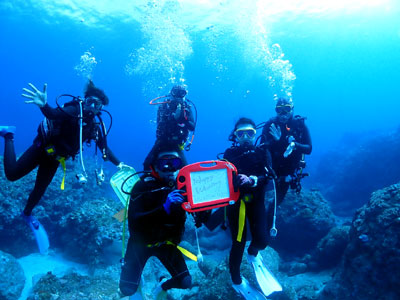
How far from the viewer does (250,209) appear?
4.78m

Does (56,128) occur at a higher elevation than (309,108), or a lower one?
lower

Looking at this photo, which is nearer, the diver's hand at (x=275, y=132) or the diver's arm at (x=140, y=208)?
the diver's arm at (x=140, y=208)

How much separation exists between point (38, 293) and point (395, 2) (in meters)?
46.7

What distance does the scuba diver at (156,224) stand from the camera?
11.6ft

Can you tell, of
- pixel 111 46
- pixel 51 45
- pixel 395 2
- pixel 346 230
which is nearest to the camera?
pixel 346 230

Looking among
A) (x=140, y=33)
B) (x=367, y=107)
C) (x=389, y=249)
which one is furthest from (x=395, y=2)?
(x=367, y=107)

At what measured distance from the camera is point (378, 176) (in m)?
18.2

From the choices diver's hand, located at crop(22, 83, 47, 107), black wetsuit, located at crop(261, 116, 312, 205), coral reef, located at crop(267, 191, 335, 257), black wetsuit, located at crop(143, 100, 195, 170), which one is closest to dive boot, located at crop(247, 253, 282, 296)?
black wetsuit, located at crop(261, 116, 312, 205)

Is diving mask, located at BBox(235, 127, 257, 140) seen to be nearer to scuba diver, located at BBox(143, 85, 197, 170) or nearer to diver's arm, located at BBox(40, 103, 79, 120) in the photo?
scuba diver, located at BBox(143, 85, 197, 170)

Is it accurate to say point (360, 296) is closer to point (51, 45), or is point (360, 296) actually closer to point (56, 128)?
point (56, 128)

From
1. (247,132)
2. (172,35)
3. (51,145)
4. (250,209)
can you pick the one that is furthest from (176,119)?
(172,35)

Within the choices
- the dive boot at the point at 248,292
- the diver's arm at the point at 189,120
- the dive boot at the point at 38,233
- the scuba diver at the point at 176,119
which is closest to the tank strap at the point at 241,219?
the dive boot at the point at 248,292

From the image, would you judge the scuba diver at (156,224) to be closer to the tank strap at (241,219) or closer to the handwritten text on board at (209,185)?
the handwritten text on board at (209,185)

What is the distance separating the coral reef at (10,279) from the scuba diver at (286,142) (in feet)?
24.6
